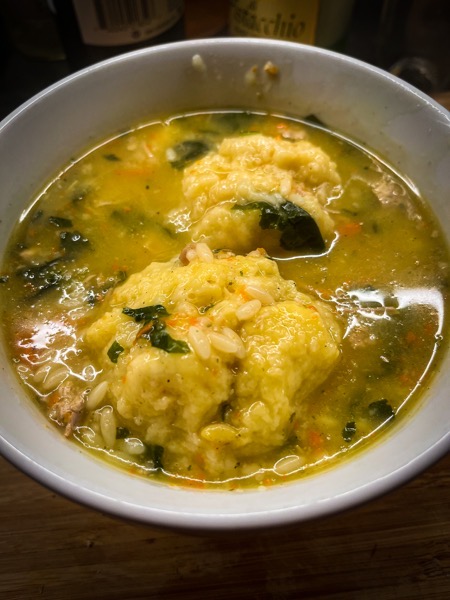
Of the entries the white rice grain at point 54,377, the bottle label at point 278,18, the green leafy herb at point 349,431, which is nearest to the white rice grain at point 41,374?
the white rice grain at point 54,377

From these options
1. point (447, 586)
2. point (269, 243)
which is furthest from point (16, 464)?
point (447, 586)

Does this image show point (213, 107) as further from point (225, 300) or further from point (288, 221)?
point (225, 300)

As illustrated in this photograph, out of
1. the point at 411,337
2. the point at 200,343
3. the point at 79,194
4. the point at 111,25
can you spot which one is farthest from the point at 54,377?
the point at 111,25

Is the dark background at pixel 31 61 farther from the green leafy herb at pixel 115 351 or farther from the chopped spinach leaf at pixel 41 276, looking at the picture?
the green leafy herb at pixel 115 351

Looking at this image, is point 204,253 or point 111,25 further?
point 111,25

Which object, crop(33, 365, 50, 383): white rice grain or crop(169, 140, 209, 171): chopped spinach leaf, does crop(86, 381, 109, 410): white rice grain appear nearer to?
crop(33, 365, 50, 383): white rice grain

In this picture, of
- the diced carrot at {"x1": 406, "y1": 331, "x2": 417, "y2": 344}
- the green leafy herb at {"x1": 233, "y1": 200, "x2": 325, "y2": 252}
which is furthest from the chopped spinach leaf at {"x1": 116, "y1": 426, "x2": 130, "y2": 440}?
the diced carrot at {"x1": 406, "y1": 331, "x2": 417, "y2": 344}
